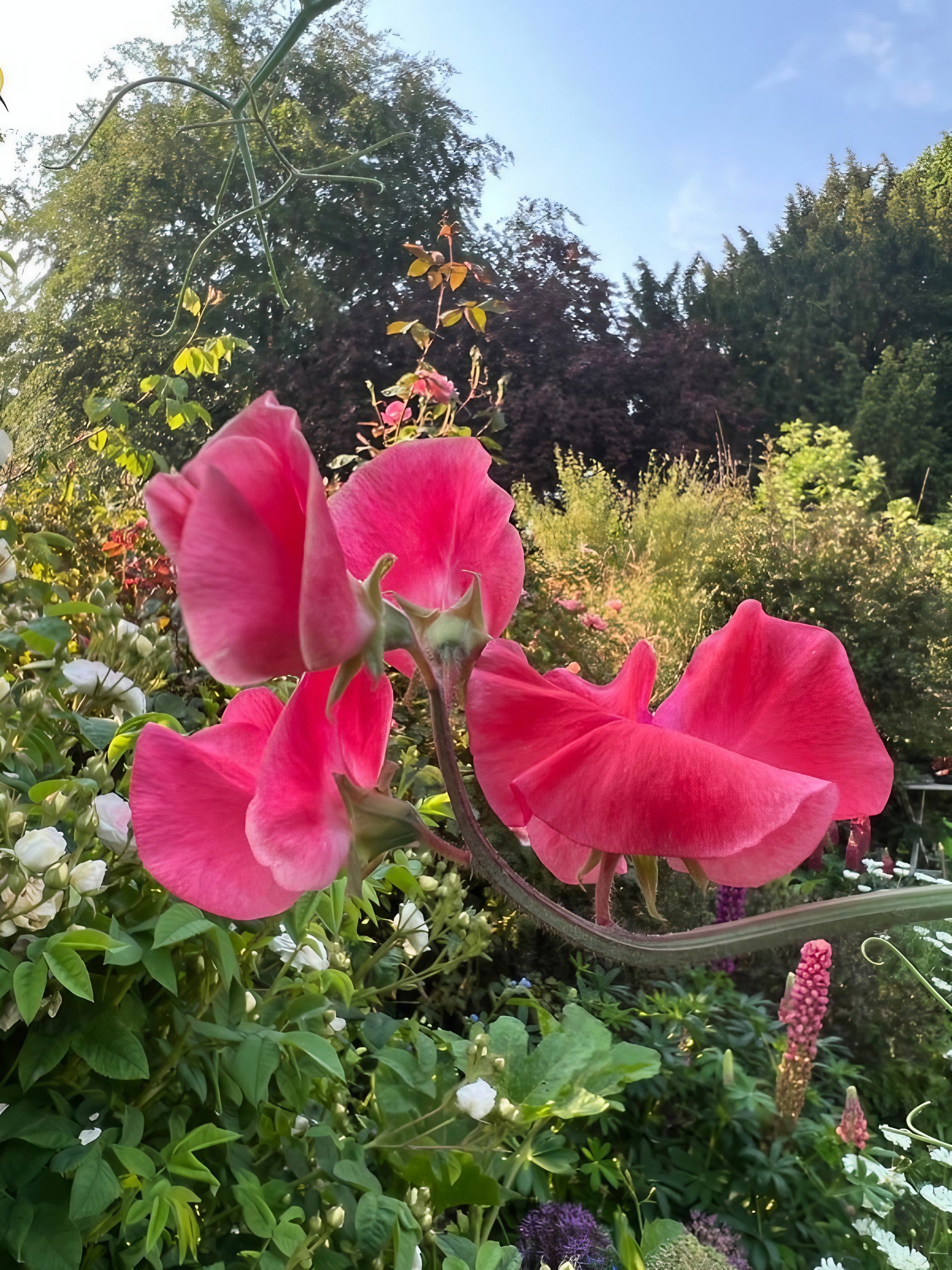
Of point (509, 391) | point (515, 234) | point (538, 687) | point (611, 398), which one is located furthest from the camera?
point (515, 234)

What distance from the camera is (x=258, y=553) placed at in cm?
14

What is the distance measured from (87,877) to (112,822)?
0.05 metres

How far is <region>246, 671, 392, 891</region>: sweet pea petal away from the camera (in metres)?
0.16

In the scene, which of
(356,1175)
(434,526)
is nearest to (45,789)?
(356,1175)

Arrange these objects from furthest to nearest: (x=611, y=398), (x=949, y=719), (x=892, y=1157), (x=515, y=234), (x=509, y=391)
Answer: (x=515, y=234)
(x=611, y=398)
(x=509, y=391)
(x=949, y=719)
(x=892, y=1157)

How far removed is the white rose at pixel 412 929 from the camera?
0.93 meters

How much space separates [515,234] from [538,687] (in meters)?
11.1

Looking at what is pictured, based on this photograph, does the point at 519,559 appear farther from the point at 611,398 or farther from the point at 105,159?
the point at 105,159

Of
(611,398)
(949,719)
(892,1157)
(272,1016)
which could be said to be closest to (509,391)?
(611,398)

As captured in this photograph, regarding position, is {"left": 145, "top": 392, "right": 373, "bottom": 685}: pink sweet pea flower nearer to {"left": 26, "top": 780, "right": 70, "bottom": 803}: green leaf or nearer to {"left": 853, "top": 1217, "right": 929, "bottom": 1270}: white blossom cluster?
{"left": 26, "top": 780, "right": 70, "bottom": 803}: green leaf

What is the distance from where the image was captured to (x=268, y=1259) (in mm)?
597

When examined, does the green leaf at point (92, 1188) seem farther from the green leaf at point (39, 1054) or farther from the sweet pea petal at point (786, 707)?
the sweet pea petal at point (786, 707)

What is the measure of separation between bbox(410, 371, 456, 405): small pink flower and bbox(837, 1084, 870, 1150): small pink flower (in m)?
1.44

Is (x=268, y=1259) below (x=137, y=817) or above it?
below
